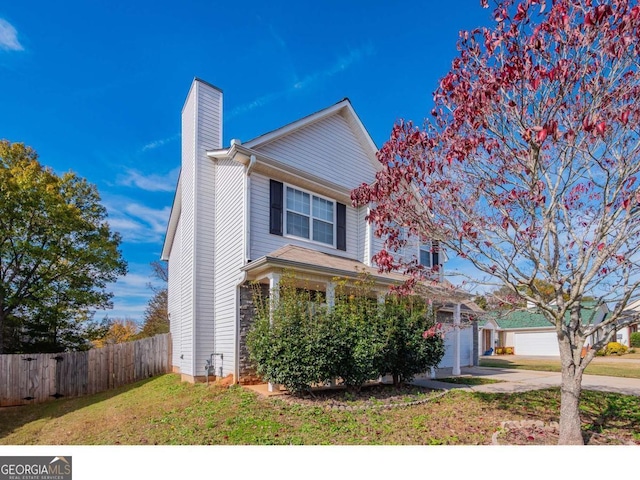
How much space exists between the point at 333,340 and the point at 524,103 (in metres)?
4.99

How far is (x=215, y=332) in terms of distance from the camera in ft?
34.6

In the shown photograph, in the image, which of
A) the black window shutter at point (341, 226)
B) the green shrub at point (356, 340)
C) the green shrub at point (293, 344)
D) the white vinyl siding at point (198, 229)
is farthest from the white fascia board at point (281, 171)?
the green shrub at point (356, 340)

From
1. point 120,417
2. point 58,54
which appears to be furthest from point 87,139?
point 120,417

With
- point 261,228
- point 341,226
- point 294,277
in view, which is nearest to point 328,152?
point 341,226

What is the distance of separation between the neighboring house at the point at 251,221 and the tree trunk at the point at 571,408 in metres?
4.86

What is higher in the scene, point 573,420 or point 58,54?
point 58,54

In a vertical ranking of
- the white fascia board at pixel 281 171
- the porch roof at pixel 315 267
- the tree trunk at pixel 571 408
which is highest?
the white fascia board at pixel 281 171

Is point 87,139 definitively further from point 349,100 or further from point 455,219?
point 349,100

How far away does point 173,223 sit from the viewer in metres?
15.5

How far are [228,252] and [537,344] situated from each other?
25.8 meters

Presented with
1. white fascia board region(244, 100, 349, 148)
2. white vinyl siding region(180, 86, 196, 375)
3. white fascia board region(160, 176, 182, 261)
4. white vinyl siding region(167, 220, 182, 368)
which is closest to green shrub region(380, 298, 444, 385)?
white vinyl siding region(180, 86, 196, 375)

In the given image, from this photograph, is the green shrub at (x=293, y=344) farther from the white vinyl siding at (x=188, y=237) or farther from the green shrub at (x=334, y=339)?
the white vinyl siding at (x=188, y=237)

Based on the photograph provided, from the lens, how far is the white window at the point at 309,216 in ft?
35.0

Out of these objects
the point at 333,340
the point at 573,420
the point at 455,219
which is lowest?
Answer: the point at 573,420
